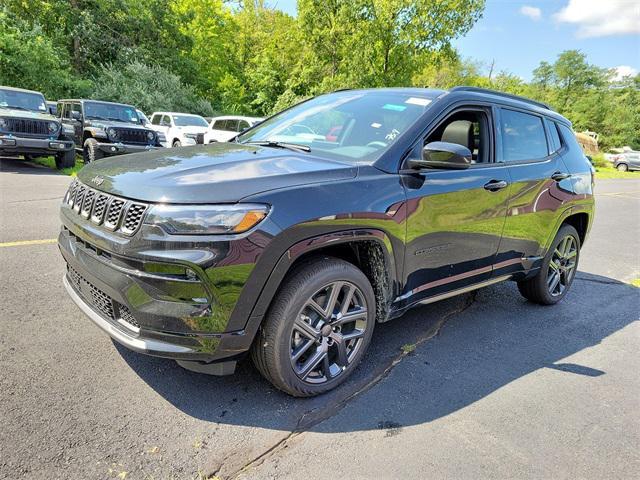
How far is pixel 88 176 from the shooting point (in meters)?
2.83

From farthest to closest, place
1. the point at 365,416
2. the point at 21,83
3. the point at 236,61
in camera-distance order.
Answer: the point at 236,61
the point at 21,83
the point at 365,416

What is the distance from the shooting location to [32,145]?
35.4ft

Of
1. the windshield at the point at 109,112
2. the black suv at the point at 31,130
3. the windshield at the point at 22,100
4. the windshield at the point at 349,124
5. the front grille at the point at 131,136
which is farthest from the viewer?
the windshield at the point at 109,112

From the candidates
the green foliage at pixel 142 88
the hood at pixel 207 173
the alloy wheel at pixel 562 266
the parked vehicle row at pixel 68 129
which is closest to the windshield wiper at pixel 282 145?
the hood at pixel 207 173

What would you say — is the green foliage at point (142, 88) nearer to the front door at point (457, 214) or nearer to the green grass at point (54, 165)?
the green grass at point (54, 165)

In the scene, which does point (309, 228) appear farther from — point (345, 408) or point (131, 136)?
point (131, 136)

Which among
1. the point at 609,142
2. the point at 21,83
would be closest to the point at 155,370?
the point at 21,83

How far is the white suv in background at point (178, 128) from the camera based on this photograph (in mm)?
17516

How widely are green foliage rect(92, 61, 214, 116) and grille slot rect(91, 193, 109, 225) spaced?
24592mm

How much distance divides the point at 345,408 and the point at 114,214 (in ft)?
5.46

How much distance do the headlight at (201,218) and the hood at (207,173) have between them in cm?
4

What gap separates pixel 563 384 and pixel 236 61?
41302 mm

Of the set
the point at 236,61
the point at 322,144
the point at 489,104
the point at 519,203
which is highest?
the point at 236,61

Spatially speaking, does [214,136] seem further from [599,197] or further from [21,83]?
[599,197]
